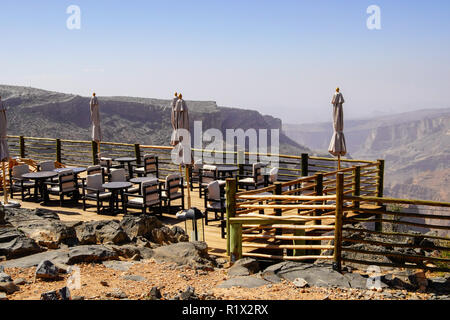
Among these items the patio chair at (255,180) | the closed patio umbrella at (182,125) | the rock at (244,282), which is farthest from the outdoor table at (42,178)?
the rock at (244,282)

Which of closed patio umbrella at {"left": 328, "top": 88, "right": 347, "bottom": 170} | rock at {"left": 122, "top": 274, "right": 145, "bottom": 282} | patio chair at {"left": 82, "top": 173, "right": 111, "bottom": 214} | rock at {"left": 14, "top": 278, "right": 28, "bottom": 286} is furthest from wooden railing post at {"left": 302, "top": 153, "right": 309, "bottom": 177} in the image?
rock at {"left": 14, "top": 278, "right": 28, "bottom": 286}

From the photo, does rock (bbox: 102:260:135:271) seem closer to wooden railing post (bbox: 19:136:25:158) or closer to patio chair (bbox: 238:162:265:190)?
patio chair (bbox: 238:162:265:190)

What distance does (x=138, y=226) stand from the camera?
26.7ft

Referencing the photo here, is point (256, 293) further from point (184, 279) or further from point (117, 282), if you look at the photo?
point (117, 282)

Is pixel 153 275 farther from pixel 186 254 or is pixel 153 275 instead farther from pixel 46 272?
pixel 46 272

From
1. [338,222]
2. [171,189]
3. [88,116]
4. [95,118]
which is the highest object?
[88,116]

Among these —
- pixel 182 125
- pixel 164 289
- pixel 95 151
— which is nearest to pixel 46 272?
pixel 164 289

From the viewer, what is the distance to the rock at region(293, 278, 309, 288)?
5430 mm

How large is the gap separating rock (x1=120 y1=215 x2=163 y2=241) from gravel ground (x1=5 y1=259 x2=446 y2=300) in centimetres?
212

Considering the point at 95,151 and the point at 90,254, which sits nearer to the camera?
the point at 90,254

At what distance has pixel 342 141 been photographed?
1207 centimetres

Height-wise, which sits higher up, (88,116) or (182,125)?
(88,116)

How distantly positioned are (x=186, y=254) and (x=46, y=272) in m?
2.20

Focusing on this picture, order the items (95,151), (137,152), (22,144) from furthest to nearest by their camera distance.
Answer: (22,144), (95,151), (137,152)
